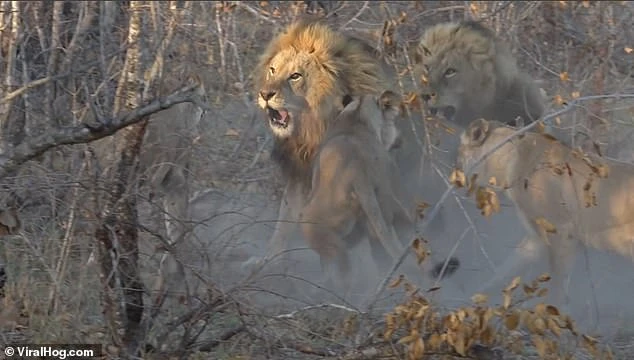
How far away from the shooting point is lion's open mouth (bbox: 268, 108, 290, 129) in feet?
18.0

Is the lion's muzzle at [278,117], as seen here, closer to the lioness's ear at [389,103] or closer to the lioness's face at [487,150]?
the lioness's ear at [389,103]

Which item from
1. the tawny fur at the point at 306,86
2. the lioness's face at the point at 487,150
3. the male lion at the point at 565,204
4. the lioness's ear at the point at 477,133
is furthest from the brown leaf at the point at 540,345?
the tawny fur at the point at 306,86

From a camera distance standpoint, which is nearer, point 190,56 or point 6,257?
point 6,257

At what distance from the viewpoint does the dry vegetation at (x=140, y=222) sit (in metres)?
3.73

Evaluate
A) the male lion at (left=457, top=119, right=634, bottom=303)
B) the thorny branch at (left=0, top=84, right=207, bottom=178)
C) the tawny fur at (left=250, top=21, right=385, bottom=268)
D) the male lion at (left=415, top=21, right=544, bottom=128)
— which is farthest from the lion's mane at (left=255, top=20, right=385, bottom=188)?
the thorny branch at (left=0, top=84, right=207, bottom=178)

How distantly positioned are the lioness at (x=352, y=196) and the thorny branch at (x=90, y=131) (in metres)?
1.59

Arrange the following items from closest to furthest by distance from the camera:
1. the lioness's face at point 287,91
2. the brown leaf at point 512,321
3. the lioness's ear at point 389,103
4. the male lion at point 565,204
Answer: the brown leaf at point 512,321
the male lion at point 565,204
the lioness's ear at point 389,103
the lioness's face at point 287,91

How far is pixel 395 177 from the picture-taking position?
18.0ft

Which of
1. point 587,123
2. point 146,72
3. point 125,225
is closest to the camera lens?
point 125,225

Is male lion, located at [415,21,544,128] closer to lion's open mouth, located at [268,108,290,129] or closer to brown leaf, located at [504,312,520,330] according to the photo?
lion's open mouth, located at [268,108,290,129]

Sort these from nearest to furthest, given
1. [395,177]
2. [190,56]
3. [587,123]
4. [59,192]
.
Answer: [59,192] → [395,177] → [587,123] → [190,56]

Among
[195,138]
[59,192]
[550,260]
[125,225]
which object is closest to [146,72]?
[195,138]

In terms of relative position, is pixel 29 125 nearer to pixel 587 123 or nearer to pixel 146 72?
pixel 146 72

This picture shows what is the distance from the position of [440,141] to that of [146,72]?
1372 mm
